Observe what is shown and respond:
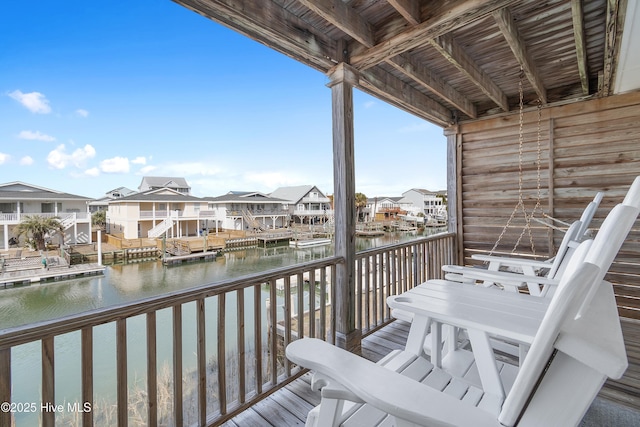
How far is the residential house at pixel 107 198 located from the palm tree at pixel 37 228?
2.51ft

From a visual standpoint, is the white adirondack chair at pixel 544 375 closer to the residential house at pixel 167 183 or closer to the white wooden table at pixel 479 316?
the white wooden table at pixel 479 316

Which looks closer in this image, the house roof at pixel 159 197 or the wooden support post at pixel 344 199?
the wooden support post at pixel 344 199

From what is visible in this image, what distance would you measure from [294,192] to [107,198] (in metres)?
13.7

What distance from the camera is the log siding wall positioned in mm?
3000

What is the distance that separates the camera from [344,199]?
7.44 ft

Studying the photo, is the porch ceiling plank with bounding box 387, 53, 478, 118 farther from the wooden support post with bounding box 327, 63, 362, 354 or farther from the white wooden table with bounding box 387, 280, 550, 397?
the white wooden table with bounding box 387, 280, 550, 397

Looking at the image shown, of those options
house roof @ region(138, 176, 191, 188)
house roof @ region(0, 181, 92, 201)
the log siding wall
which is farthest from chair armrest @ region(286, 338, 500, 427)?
house roof @ region(138, 176, 191, 188)

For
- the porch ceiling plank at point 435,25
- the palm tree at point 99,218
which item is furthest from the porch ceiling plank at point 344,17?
the palm tree at point 99,218

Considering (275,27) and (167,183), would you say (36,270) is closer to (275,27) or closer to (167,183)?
(167,183)

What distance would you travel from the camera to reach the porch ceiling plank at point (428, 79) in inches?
96.8

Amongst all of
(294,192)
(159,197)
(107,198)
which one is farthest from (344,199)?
(294,192)

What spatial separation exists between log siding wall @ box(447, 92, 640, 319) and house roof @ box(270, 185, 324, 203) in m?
14.2

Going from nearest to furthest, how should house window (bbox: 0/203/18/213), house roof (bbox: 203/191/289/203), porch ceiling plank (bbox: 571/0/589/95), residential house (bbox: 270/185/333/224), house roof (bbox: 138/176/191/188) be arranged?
porch ceiling plank (bbox: 571/0/589/95) → house window (bbox: 0/203/18/213) → house roof (bbox: 138/176/191/188) → house roof (bbox: 203/191/289/203) → residential house (bbox: 270/185/333/224)

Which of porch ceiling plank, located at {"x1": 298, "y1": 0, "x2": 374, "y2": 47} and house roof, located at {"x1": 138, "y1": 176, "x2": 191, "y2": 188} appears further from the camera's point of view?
house roof, located at {"x1": 138, "y1": 176, "x2": 191, "y2": 188}
